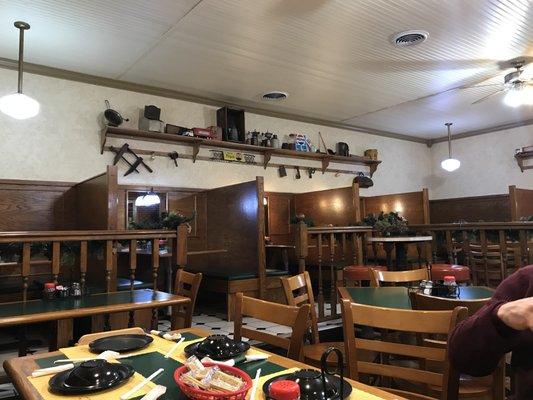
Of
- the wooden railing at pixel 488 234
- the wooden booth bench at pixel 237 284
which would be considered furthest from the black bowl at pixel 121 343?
the wooden railing at pixel 488 234

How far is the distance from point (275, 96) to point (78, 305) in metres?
4.48

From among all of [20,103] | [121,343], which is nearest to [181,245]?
[121,343]

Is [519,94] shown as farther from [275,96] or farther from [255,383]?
[255,383]

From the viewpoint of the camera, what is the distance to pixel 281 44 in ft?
14.7

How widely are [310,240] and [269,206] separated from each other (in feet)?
3.05

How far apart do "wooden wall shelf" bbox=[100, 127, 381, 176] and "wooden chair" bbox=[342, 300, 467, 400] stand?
4475 millimetres

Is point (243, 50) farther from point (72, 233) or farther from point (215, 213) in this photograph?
point (72, 233)

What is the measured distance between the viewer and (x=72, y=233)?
2.82m

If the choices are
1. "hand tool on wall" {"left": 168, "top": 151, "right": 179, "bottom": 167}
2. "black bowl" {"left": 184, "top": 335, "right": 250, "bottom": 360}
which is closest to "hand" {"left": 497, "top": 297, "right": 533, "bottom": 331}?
"black bowl" {"left": 184, "top": 335, "right": 250, "bottom": 360}

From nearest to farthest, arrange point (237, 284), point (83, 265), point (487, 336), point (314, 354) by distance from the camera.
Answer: point (487, 336) < point (314, 354) < point (83, 265) < point (237, 284)

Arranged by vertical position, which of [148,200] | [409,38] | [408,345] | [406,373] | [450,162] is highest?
[409,38]

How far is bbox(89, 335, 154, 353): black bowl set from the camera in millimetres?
1474

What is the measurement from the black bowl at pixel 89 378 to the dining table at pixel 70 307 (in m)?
1.12

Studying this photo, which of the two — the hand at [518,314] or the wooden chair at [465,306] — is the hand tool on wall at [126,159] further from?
the hand at [518,314]
